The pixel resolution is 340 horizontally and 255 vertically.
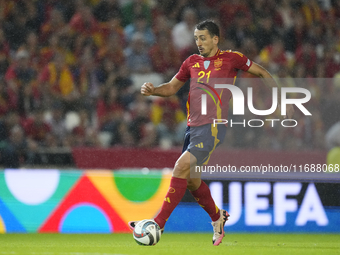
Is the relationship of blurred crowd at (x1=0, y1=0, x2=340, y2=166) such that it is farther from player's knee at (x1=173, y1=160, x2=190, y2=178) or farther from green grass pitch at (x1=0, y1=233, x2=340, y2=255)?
player's knee at (x1=173, y1=160, x2=190, y2=178)

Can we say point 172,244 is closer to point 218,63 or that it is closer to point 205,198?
point 205,198

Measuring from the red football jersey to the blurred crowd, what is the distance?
2818mm

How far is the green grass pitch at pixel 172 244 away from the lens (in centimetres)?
478

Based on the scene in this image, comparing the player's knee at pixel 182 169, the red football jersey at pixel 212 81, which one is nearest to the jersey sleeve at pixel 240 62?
the red football jersey at pixel 212 81

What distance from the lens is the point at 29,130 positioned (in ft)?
27.0

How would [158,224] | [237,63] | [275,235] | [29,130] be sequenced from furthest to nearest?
[29,130], [275,235], [237,63], [158,224]


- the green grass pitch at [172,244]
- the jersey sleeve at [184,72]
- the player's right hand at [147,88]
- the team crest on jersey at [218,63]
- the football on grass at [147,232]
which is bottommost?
the green grass pitch at [172,244]

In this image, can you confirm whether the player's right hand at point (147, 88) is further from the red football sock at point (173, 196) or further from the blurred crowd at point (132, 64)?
the blurred crowd at point (132, 64)

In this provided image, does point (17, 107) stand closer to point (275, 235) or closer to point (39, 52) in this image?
point (39, 52)

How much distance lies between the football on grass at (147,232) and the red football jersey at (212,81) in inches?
35.1

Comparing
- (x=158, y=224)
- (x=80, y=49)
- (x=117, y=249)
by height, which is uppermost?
(x=80, y=49)

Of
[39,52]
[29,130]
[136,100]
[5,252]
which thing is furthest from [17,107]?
[5,252]

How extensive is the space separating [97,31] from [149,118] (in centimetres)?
212

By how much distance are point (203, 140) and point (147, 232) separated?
0.85 metres
